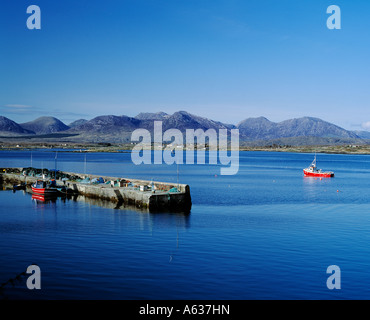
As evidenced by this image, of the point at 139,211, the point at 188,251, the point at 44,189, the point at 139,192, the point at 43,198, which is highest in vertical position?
the point at 139,192

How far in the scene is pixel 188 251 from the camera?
27.2 meters

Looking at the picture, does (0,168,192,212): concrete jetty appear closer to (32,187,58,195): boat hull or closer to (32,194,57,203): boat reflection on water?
(32,187,58,195): boat hull

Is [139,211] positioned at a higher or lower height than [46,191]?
lower

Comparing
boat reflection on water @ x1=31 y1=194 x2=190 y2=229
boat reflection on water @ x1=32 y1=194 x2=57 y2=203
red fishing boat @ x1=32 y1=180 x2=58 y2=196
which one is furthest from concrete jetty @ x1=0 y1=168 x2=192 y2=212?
boat reflection on water @ x1=32 y1=194 x2=57 y2=203

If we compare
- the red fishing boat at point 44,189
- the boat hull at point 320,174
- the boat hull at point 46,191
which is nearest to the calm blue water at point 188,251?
the boat hull at point 46,191

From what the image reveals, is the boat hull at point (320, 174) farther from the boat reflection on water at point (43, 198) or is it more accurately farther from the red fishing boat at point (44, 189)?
the boat reflection on water at point (43, 198)

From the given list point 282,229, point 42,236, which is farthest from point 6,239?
point 282,229

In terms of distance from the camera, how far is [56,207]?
4791 centimetres

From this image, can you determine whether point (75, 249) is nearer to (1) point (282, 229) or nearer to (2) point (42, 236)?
(2) point (42, 236)

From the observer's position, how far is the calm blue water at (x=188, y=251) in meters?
20.0

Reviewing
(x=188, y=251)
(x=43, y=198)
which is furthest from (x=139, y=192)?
(x=188, y=251)

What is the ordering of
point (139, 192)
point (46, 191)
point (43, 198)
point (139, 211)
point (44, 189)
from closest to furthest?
point (139, 211) → point (139, 192) → point (43, 198) → point (44, 189) → point (46, 191)

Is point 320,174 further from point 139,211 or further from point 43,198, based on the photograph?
point 43,198
